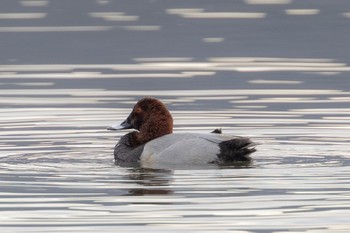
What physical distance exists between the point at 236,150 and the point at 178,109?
361 cm

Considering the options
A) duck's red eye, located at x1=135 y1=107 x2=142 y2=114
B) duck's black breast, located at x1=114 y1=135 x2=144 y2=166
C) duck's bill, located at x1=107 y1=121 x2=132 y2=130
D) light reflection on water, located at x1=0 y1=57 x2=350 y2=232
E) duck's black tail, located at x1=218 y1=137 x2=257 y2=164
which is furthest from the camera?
duck's bill, located at x1=107 y1=121 x2=132 y2=130

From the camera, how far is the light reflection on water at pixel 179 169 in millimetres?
11586

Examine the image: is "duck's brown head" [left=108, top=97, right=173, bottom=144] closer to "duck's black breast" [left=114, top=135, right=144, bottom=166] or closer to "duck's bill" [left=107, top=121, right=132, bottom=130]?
"duck's bill" [left=107, top=121, right=132, bottom=130]

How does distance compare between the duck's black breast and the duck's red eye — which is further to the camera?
the duck's red eye

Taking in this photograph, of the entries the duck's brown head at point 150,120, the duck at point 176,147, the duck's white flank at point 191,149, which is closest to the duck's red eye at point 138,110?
the duck's brown head at point 150,120

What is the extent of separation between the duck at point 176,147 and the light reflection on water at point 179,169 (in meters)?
0.21

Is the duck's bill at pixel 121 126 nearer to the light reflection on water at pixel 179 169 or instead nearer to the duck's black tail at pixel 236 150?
the light reflection on water at pixel 179 169

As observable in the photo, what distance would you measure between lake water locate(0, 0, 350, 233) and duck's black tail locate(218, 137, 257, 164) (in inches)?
6.2

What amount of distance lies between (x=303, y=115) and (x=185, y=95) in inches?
91.8

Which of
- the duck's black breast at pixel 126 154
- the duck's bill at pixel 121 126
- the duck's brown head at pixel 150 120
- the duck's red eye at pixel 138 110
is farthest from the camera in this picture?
the duck's bill at pixel 121 126

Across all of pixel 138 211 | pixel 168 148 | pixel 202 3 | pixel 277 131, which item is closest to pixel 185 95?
pixel 277 131

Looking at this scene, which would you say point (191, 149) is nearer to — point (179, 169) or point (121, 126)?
point (179, 169)

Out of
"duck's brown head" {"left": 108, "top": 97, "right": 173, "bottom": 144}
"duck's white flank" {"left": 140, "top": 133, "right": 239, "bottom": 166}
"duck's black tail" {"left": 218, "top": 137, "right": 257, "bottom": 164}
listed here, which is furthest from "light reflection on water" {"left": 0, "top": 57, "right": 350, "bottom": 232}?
"duck's brown head" {"left": 108, "top": 97, "right": 173, "bottom": 144}

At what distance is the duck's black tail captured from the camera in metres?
14.3
